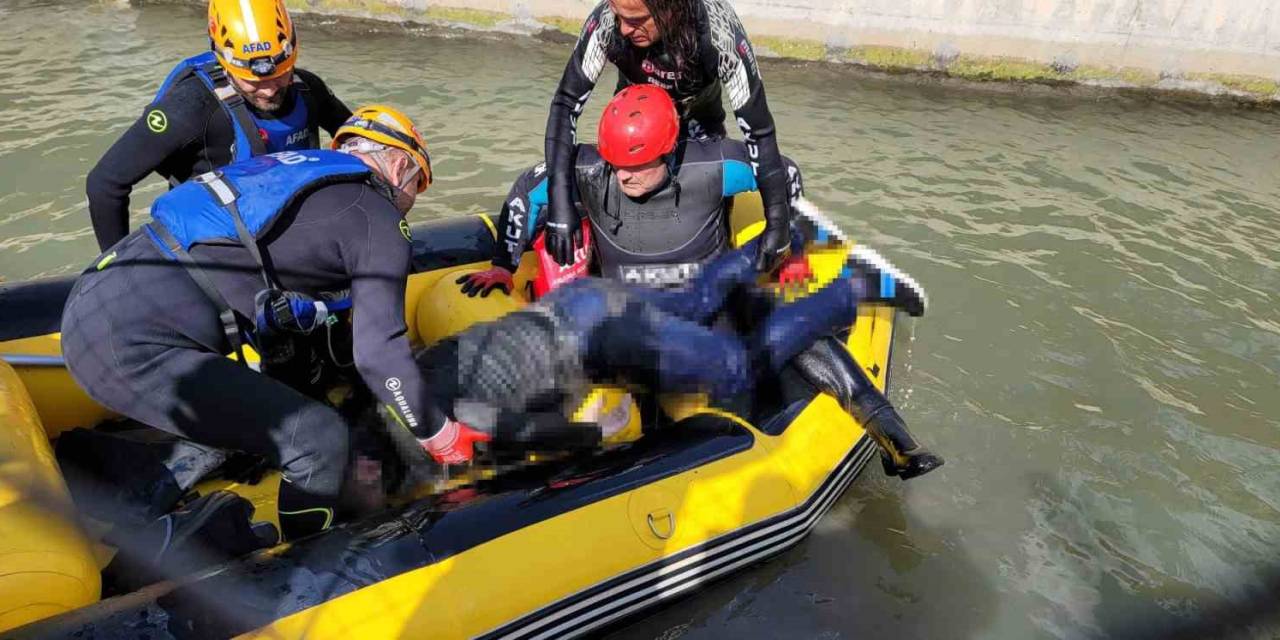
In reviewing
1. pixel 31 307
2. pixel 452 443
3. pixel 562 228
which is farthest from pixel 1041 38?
pixel 31 307

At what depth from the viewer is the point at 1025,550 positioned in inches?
129

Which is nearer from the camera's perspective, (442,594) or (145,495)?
(442,594)

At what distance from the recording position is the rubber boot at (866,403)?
314 centimetres

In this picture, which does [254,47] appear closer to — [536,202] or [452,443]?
[536,202]

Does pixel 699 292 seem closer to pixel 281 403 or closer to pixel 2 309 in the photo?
pixel 281 403

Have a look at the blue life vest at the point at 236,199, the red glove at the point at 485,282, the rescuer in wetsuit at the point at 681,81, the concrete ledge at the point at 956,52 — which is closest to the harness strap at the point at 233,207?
the blue life vest at the point at 236,199

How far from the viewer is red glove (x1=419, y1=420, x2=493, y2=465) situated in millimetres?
2416

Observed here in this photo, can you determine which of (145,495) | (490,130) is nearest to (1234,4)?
(490,130)

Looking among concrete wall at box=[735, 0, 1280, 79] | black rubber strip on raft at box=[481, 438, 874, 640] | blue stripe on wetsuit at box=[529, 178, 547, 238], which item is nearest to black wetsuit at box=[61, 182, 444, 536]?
black rubber strip on raft at box=[481, 438, 874, 640]

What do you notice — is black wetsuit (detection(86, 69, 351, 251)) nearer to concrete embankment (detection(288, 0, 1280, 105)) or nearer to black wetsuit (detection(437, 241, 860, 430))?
black wetsuit (detection(437, 241, 860, 430))

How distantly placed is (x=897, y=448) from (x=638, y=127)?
4.82ft

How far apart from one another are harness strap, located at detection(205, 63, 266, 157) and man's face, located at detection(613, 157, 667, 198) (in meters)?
1.26

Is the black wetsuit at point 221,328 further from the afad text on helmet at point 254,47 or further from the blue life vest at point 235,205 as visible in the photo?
the afad text on helmet at point 254,47

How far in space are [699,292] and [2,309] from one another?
2.42 m
